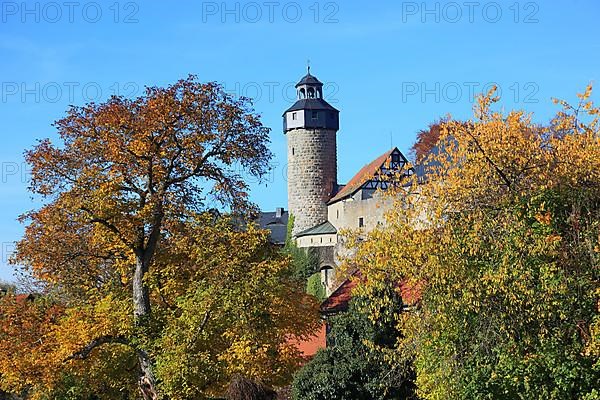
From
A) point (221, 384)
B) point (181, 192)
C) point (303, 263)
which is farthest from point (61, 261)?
point (303, 263)

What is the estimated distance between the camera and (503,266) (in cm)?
1252

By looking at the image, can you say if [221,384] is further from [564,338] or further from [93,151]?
[564,338]

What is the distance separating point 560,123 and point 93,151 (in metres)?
9.29

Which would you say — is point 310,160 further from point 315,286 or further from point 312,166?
point 315,286

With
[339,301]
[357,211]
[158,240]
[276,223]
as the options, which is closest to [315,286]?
[357,211]

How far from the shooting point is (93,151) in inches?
750

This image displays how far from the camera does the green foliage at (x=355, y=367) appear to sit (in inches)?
682

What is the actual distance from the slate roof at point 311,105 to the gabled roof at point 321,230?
6417 mm

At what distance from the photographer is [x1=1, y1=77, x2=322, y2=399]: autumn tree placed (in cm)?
1850

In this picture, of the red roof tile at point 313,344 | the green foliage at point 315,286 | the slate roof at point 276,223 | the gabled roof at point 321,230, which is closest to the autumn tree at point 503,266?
the red roof tile at point 313,344

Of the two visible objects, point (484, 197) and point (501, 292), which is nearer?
point (501, 292)

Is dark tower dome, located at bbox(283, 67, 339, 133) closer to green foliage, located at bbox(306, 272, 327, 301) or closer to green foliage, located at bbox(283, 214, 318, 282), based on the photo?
green foliage, located at bbox(283, 214, 318, 282)

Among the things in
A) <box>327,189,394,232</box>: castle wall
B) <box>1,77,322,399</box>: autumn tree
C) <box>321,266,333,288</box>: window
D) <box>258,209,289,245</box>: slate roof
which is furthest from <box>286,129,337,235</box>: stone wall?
<box>1,77,322,399</box>: autumn tree

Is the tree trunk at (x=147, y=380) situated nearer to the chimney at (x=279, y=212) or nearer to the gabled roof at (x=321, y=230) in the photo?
the gabled roof at (x=321, y=230)
